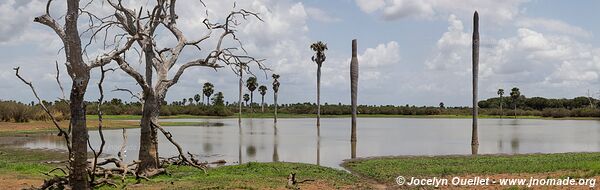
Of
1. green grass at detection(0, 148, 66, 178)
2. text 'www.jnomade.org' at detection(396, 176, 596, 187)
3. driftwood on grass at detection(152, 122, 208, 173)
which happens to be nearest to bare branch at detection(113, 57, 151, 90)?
driftwood on grass at detection(152, 122, 208, 173)

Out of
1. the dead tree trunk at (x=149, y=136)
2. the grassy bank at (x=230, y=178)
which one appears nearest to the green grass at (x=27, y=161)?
the grassy bank at (x=230, y=178)

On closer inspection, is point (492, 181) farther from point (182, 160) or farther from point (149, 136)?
point (182, 160)

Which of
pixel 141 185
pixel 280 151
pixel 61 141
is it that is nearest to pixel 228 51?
pixel 141 185

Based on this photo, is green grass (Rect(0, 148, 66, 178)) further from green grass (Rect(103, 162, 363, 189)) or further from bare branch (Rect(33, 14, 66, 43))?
bare branch (Rect(33, 14, 66, 43))

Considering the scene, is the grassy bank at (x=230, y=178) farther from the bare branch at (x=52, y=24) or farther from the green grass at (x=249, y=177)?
the bare branch at (x=52, y=24)

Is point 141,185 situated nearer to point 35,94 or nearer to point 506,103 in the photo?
point 35,94

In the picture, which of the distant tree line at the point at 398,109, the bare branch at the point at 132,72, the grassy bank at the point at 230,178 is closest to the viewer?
the grassy bank at the point at 230,178

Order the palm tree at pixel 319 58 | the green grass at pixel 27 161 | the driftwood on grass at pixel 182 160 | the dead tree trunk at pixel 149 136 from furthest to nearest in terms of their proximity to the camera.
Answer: the palm tree at pixel 319 58, the driftwood on grass at pixel 182 160, the green grass at pixel 27 161, the dead tree trunk at pixel 149 136

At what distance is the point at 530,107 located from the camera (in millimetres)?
155250

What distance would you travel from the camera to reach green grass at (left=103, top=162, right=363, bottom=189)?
53.5 ft

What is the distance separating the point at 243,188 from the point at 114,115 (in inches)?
3659

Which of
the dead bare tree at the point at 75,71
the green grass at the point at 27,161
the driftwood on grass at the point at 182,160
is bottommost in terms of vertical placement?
the green grass at the point at 27,161

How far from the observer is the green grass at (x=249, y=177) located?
16297 mm

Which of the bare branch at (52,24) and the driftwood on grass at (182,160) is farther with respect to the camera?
the driftwood on grass at (182,160)
